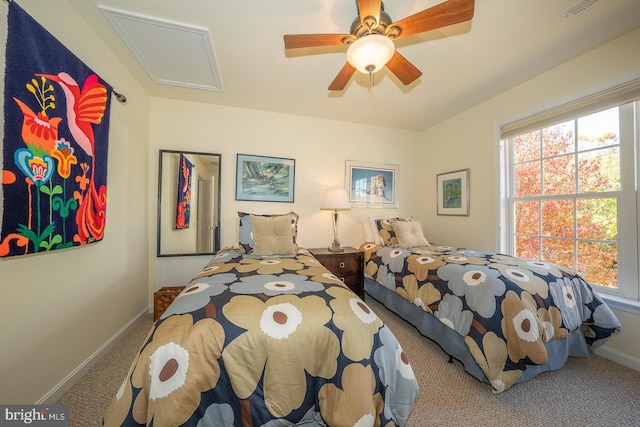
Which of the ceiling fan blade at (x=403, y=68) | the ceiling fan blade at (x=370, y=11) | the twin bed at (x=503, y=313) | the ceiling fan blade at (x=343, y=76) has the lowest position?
the twin bed at (x=503, y=313)

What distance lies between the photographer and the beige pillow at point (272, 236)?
2.12 metres

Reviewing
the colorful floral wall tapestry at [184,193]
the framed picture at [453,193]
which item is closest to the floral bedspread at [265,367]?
the colorful floral wall tapestry at [184,193]

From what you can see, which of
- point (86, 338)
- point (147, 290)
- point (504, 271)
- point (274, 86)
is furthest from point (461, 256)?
point (147, 290)

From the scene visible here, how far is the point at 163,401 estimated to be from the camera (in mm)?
767

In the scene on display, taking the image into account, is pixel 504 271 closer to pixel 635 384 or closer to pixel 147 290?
pixel 635 384

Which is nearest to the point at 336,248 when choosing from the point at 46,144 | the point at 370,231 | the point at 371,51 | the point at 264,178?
the point at 370,231

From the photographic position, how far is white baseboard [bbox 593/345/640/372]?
164 centimetres

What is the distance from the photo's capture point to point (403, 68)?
1.53 m

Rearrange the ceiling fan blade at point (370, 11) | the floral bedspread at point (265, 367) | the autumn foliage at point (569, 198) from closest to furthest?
the floral bedspread at point (265, 367), the ceiling fan blade at point (370, 11), the autumn foliage at point (569, 198)

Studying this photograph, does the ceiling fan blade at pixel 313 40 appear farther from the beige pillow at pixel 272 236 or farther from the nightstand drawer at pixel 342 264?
the nightstand drawer at pixel 342 264

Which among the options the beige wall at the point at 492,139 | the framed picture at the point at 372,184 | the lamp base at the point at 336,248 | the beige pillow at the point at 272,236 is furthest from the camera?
the framed picture at the point at 372,184

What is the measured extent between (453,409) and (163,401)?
152cm

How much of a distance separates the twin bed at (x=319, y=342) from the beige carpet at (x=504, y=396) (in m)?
0.09

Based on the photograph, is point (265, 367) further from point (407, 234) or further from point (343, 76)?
point (407, 234)
